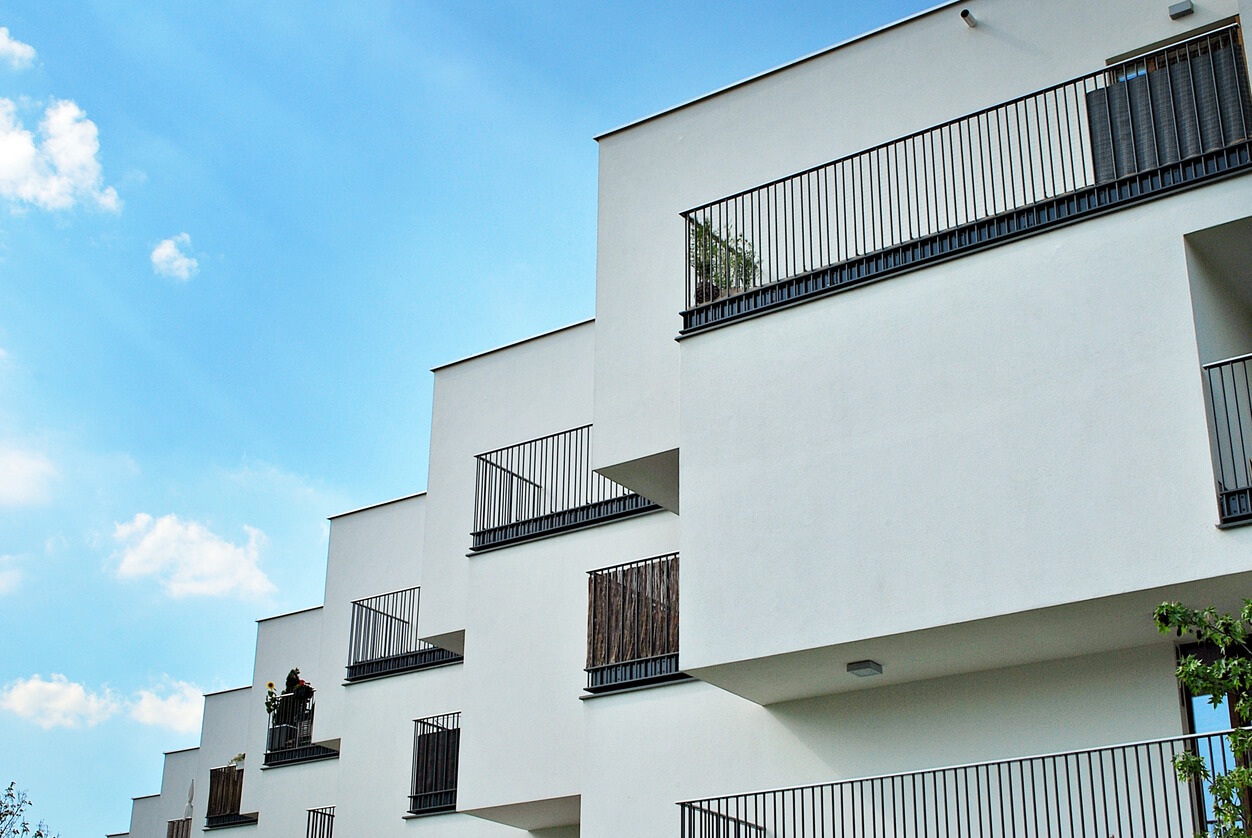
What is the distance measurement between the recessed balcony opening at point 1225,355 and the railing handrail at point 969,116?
7.11 feet

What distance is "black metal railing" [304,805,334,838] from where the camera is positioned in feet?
88.6

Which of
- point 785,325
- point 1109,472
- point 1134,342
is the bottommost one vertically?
point 1109,472

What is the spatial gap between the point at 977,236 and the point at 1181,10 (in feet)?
12.0

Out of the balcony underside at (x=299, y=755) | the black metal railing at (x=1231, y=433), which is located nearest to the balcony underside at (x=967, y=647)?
the black metal railing at (x=1231, y=433)

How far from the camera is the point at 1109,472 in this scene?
44.3ft

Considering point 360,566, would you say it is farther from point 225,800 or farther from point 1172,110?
point 1172,110

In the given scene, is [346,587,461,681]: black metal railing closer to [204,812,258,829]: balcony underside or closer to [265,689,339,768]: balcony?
[265,689,339,768]: balcony

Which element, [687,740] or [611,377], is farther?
[611,377]

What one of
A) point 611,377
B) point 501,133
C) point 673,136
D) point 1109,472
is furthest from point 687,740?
point 501,133

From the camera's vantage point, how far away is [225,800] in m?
31.8

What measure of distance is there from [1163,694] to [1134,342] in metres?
3.72

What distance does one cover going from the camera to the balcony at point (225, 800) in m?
31.0

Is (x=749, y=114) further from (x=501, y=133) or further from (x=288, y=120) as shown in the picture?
(x=288, y=120)

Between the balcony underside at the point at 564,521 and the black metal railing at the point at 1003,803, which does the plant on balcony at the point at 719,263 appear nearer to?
the balcony underside at the point at 564,521
